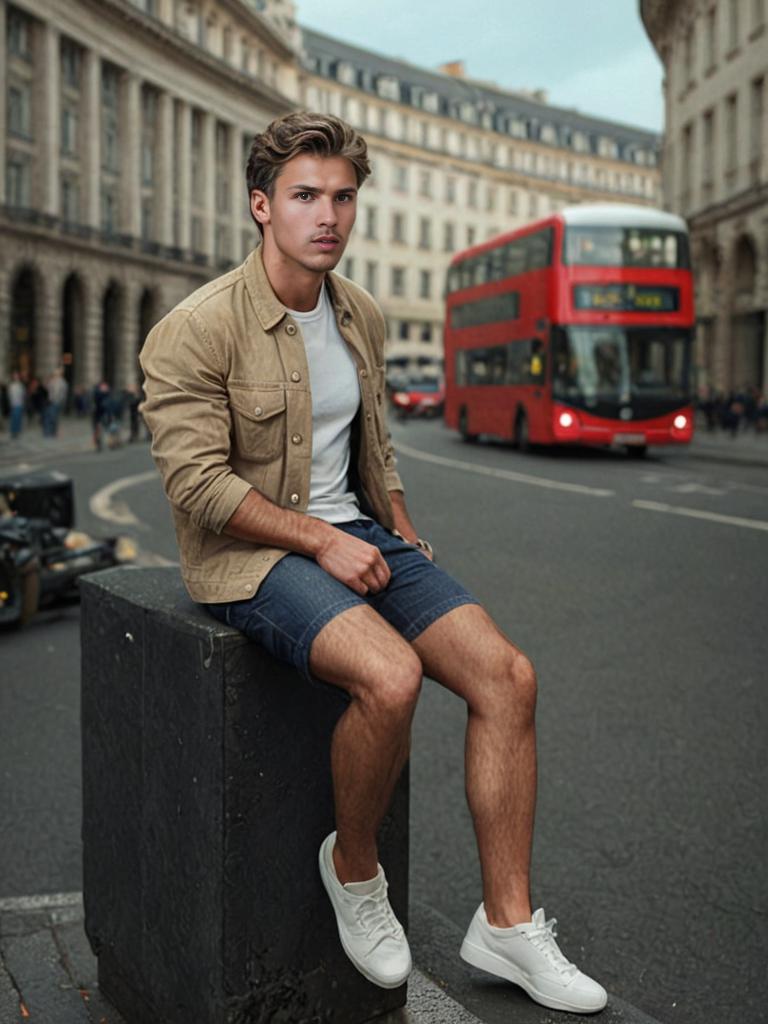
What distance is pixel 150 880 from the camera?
9.07ft

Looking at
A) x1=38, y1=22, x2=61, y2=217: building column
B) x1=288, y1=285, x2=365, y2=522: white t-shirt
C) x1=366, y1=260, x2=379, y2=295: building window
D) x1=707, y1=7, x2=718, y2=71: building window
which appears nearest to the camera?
x1=288, y1=285, x2=365, y2=522: white t-shirt

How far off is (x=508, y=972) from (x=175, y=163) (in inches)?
2746

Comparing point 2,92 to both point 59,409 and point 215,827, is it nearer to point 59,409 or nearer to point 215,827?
point 59,409

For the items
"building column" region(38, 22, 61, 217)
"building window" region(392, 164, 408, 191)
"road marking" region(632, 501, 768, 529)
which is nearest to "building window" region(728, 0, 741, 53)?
"building column" region(38, 22, 61, 217)

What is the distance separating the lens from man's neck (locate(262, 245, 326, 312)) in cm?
283

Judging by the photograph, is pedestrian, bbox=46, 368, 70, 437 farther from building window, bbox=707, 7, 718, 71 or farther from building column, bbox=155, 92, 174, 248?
building column, bbox=155, 92, 174, 248

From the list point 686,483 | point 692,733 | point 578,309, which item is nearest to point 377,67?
point 578,309

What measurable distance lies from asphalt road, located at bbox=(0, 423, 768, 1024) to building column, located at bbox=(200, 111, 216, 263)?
6229 cm

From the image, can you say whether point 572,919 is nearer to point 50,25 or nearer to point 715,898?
point 715,898

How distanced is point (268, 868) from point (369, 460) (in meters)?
0.94

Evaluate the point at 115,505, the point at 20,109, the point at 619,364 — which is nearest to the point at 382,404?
the point at 115,505

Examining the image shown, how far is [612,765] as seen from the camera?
486 centimetres

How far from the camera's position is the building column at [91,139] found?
5822 cm

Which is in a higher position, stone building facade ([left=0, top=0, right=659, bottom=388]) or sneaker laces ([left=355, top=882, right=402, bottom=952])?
stone building facade ([left=0, top=0, right=659, bottom=388])
